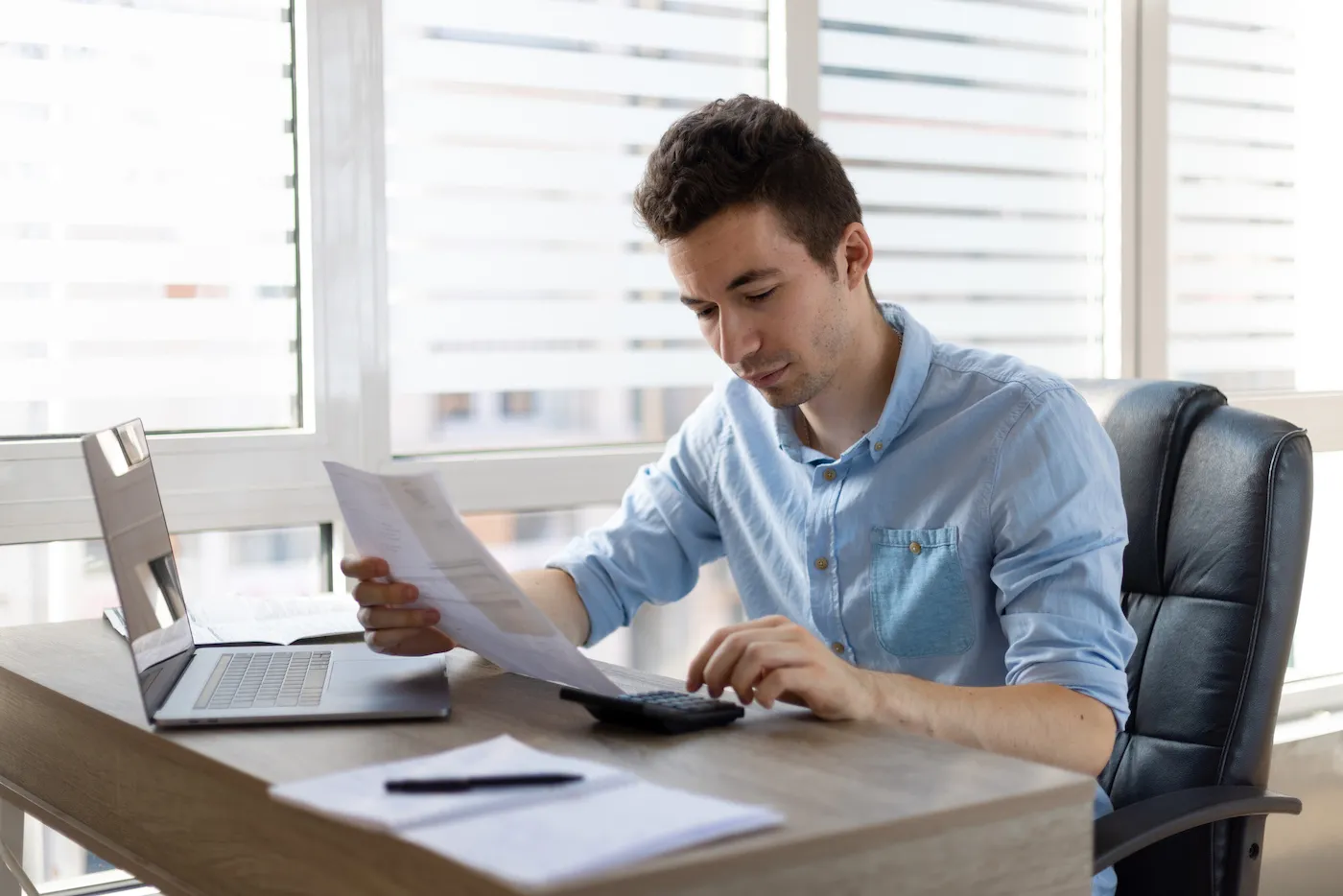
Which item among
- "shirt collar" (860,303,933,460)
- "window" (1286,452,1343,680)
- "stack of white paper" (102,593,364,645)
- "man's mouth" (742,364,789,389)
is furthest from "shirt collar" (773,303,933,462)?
"window" (1286,452,1343,680)

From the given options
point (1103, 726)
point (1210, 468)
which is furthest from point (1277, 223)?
point (1103, 726)

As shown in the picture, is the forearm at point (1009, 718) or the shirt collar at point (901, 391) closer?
the forearm at point (1009, 718)

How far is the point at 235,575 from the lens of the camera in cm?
202

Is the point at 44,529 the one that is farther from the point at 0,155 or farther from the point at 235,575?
the point at 0,155

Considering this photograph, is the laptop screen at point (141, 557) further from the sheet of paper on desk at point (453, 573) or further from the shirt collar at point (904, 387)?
the shirt collar at point (904, 387)

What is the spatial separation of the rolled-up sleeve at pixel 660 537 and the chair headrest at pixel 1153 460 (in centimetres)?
50

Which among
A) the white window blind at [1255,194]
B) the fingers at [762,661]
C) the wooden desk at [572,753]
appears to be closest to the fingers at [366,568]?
the wooden desk at [572,753]

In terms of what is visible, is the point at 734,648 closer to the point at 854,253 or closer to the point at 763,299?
the point at 763,299

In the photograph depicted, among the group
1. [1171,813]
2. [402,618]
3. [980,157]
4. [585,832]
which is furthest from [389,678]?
[980,157]

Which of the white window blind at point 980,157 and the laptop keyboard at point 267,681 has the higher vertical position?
the white window blind at point 980,157

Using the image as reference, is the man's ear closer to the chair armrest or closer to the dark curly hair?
the dark curly hair

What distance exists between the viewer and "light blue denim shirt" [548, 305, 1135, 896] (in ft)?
4.52

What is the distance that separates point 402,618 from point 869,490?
534mm

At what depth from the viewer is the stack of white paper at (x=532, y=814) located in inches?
30.5
